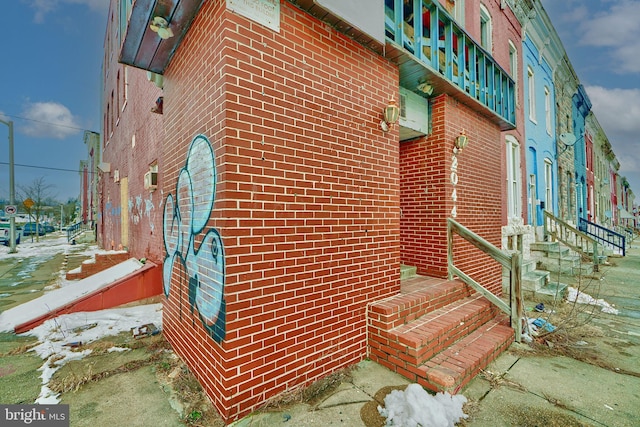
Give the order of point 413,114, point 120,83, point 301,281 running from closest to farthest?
point 301,281, point 413,114, point 120,83

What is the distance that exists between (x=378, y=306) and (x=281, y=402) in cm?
137

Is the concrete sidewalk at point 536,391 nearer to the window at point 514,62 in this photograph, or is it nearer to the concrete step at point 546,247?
the concrete step at point 546,247

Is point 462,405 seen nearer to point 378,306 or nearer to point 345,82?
point 378,306

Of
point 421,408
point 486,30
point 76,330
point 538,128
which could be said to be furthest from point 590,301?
point 76,330

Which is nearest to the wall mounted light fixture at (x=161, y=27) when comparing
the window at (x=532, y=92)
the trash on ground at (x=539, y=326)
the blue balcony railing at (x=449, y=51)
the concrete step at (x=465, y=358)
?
the blue balcony railing at (x=449, y=51)

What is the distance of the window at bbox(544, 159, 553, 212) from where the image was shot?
11155 millimetres

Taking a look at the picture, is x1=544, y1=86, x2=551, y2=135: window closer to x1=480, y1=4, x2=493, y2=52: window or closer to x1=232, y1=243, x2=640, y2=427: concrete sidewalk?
x1=480, y1=4, x2=493, y2=52: window

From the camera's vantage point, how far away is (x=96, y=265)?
7789 mm

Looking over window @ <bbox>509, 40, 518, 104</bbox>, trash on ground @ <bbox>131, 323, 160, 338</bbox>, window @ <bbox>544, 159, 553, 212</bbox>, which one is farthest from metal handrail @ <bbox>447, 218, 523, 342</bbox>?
window @ <bbox>544, 159, 553, 212</bbox>

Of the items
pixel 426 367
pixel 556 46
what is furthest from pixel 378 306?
pixel 556 46

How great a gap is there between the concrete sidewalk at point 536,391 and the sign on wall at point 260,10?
11.0 ft

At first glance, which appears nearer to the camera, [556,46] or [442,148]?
[442,148]

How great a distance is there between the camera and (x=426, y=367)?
2.86 metres

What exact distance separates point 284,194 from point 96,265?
7695 millimetres
